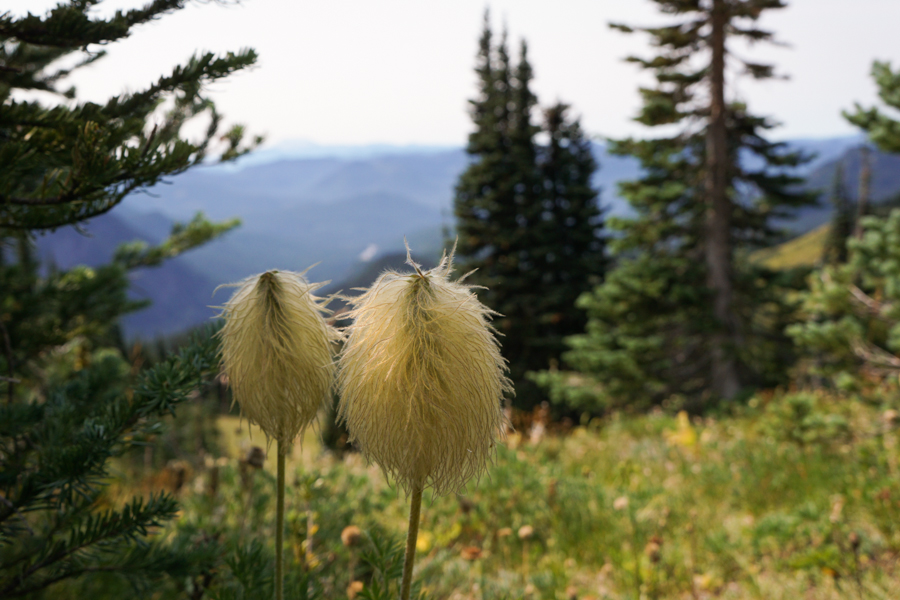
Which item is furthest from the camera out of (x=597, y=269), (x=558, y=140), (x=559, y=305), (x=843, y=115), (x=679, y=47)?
(x=558, y=140)

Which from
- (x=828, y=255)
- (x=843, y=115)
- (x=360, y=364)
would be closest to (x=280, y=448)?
(x=360, y=364)

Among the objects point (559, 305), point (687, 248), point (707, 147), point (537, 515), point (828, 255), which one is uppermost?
point (707, 147)

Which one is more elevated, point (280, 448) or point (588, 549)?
point (280, 448)

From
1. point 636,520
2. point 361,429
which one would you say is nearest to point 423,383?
point 361,429

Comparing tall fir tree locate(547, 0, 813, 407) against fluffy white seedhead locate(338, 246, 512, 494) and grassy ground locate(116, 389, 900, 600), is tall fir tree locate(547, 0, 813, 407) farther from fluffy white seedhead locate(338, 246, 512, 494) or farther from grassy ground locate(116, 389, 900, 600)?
fluffy white seedhead locate(338, 246, 512, 494)

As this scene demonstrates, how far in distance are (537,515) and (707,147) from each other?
1104 centimetres

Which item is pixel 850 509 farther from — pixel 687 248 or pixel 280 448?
pixel 687 248

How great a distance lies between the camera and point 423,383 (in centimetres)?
117

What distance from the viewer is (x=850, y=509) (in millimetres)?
4051

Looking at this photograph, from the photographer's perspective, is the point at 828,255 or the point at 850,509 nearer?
the point at 850,509

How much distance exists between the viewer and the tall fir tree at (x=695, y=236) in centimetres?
1200

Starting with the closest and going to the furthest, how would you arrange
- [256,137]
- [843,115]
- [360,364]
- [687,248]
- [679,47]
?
[360,364] → [256,137] → [843,115] → [679,47] → [687,248]

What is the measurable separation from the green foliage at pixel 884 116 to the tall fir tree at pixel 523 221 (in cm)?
1739

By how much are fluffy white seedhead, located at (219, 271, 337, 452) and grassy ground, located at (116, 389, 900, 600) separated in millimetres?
565
